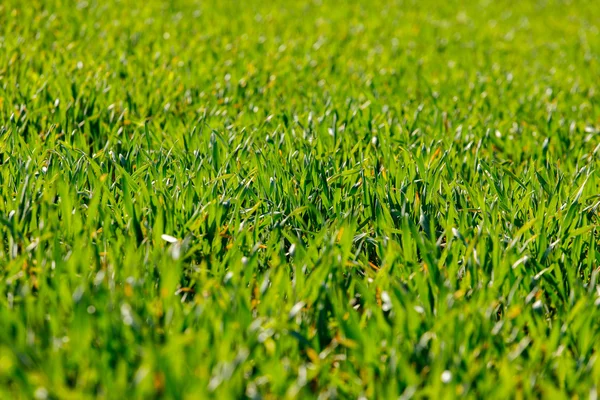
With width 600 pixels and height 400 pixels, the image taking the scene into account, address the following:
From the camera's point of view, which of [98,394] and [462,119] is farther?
[462,119]

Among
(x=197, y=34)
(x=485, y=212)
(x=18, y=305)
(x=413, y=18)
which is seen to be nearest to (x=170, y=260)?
(x=18, y=305)

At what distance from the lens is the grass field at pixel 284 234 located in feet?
5.02

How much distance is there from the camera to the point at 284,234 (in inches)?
84.2

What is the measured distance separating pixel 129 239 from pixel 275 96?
2.43 meters

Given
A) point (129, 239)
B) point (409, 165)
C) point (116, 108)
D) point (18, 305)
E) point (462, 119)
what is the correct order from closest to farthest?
1. point (18, 305)
2. point (129, 239)
3. point (409, 165)
4. point (116, 108)
5. point (462, 119)

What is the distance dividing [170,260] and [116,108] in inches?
81.0

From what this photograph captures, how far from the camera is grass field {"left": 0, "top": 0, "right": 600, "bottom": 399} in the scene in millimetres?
1531

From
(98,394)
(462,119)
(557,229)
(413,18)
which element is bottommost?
(413,18)

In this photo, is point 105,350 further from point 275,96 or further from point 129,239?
point 275,96

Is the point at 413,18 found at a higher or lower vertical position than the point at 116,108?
lower

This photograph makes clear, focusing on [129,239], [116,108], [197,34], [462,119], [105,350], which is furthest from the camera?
[197,34]

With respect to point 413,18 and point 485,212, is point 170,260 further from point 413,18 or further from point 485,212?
point 413,18

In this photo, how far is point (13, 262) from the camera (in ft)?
5.94

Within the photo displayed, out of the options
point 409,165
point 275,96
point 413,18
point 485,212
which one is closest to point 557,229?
point 485,212
